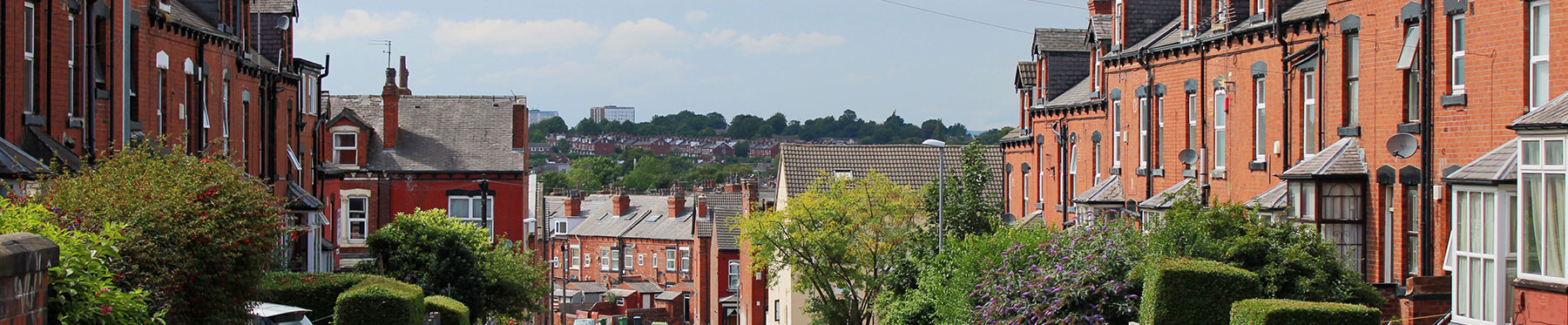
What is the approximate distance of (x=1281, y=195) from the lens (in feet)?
70.6

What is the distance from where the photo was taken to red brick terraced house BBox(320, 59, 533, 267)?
153 feet

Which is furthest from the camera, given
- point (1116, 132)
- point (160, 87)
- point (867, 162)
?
point (867, 162)

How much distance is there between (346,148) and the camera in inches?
1837

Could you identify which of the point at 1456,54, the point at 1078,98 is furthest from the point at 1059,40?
the point at 1456,54

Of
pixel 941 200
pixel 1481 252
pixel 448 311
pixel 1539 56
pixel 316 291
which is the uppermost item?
pixel 1539 56

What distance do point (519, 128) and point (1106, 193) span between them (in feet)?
80.3

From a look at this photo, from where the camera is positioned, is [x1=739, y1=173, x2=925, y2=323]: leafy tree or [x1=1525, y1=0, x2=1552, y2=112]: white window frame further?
[x1=739, y1=173, x2=925, y2=323]: leafy tree

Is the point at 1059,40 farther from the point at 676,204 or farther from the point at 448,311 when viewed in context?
the point at 676,204

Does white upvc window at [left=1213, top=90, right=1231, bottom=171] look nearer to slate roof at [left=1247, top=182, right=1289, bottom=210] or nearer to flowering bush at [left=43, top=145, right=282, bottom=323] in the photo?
slate roof at [left=1247, top=182, right=1289, bottom=210]

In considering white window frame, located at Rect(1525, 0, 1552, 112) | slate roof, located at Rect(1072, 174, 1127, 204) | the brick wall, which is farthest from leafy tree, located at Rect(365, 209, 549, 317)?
white window frame, located at Rect(1525, 0, 1552, 112)

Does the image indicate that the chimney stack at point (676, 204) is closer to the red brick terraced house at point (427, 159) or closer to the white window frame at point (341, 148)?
the red brick terraced house at point (427, 159)

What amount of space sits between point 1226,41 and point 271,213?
616 inches

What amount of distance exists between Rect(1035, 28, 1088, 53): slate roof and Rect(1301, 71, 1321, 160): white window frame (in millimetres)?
15752

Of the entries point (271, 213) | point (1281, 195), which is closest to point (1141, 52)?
point (1281, 195)
